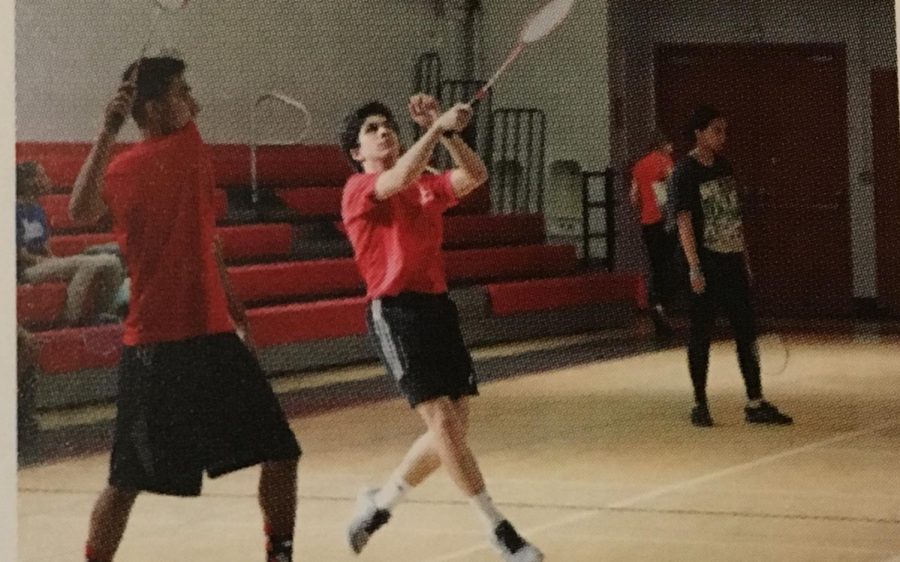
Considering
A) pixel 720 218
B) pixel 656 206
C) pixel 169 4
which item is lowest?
pixel 720 218

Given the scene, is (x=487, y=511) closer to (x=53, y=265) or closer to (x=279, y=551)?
(x=279, y=551)

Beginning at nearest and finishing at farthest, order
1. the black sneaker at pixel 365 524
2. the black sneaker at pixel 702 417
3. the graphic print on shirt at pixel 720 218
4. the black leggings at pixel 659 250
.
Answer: the black sneaker at pixel 365 524, the graphic print on shirt at pixel 720 218, the black sneaker at pixel 702 417, the black leggings at pixel 659 250

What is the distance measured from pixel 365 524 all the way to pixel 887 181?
188cm

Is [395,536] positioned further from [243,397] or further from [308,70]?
[308,70]

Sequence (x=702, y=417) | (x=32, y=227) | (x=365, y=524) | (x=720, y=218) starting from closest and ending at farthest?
(x=365, y=524), (x=32, y=227), (x=720, y=218), (x=702, y=417)

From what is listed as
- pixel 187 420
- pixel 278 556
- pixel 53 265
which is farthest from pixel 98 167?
pixel 53 265

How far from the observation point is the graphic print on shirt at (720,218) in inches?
210

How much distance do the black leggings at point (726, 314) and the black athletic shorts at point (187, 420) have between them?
2621 mm

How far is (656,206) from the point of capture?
754 centimetres

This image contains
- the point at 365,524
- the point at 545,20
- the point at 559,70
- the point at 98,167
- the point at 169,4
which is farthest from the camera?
the point at 559,70

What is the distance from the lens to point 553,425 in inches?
223

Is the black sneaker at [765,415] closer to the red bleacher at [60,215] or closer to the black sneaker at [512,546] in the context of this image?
the red bleacher at [60,215]

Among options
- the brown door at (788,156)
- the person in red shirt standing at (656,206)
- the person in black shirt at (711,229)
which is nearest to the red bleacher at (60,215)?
the person in black shirt at (711,229)

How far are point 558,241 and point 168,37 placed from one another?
167 inches
